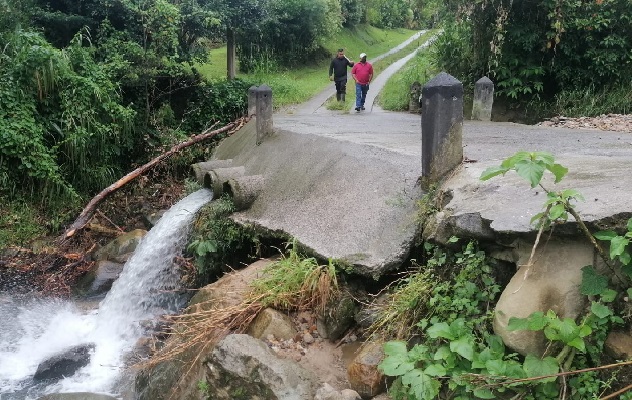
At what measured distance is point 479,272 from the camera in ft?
13.4

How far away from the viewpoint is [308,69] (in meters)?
26.4

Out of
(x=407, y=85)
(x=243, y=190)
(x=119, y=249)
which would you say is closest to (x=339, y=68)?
(x=407, y=85)

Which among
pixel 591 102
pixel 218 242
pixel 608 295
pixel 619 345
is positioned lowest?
pixel 218 242

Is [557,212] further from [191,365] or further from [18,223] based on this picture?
[18,223]

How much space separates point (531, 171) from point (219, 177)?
5.15 meters

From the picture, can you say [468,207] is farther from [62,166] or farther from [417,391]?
[62,166]

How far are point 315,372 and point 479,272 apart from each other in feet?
5.11

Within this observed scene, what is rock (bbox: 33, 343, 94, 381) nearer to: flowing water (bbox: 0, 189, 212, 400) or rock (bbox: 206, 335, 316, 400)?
flowing water (bbox: 0, 189, 212, 400)

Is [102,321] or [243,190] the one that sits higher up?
[243,190]

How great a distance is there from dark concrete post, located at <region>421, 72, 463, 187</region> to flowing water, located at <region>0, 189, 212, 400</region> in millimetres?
3468

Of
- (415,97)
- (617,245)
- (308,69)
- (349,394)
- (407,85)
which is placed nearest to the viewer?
(617,245)

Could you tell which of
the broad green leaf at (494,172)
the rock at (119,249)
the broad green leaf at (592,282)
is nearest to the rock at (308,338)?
the broad green leaf at (494,172)

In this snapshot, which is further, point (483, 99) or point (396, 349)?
point (483, 99)

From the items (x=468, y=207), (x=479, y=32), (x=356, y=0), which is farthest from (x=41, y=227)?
(x=356, y=0)
